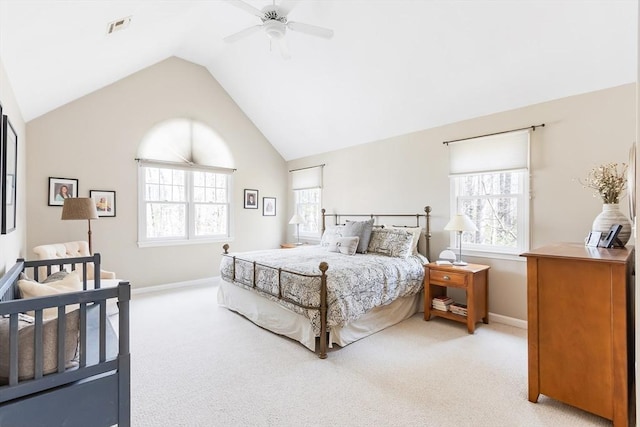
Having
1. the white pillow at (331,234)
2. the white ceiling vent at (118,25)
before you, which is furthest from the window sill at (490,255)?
the white ceiling vent at (118,25)

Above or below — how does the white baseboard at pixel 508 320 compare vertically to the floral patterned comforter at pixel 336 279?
below

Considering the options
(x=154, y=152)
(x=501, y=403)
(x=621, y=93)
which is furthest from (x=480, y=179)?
(x=154, y=152)

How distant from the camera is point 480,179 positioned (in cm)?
398

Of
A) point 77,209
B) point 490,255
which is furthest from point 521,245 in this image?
point 77,209

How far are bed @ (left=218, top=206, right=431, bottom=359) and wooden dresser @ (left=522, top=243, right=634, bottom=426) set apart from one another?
1456mm

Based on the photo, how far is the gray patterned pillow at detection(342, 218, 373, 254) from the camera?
4301mm

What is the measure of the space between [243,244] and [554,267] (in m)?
5.23

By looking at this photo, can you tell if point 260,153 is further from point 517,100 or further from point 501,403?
point 501,403

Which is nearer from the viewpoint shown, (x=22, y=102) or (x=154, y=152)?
(x=22, y=102)

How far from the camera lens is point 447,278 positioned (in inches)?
142

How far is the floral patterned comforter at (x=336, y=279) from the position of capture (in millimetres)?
2902

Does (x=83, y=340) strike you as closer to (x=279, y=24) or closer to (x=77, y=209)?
(x=279, y=24)

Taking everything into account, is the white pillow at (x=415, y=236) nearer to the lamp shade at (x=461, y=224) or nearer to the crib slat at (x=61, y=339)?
the lamp shade at (x=461, y=224)

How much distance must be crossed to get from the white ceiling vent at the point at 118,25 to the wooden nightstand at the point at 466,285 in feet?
13.4
